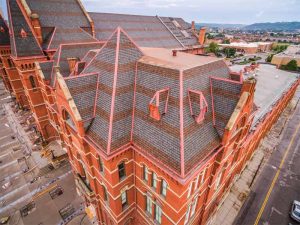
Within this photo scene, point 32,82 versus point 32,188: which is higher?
point 32,82

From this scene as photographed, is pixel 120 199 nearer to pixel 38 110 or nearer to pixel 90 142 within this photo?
pixel 90 142

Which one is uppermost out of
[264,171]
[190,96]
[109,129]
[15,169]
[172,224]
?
[190,96]

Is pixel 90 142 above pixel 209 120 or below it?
below

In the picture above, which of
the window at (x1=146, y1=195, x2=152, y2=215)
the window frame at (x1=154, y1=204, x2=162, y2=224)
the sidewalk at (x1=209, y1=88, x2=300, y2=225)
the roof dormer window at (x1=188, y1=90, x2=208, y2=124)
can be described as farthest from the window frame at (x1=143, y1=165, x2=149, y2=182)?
the sidewalk at (x1=209, y1=88, x2=300, y2=225)

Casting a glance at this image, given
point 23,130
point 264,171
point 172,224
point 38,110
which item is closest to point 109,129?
point 172,224

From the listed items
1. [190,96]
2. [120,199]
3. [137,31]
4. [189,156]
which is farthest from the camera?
[137,31]

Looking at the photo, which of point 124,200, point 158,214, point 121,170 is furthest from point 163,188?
point 124,200

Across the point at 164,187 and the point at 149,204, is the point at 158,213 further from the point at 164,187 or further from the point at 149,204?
the point at 164,187

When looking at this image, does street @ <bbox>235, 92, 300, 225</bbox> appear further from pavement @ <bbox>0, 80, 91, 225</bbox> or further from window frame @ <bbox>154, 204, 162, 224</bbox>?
pavement @ <bbox>0, 80, 91, 225</bbox>
